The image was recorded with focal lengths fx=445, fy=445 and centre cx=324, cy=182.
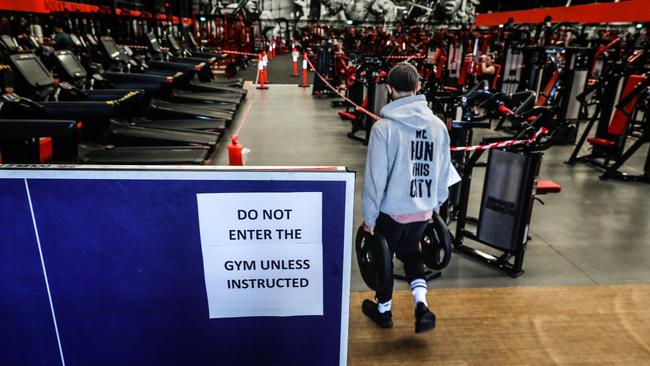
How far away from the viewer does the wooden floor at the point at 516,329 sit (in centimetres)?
238

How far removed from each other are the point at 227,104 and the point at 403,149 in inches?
277

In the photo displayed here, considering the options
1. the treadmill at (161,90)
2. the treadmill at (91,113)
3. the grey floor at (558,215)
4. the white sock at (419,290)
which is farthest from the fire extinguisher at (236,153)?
the treadmill at (161,90)

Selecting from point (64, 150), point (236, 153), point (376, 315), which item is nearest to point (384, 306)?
point (376, 315)

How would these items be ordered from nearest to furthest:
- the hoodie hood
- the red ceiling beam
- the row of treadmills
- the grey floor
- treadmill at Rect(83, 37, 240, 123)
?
the hoodie hood
the grey floor
the row of treadmills
treadmill at Rect(83, 37, 240, 123)
the red ceiling beam

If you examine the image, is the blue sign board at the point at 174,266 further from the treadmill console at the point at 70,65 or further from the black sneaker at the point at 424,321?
the treadmill console at the point at 70,65

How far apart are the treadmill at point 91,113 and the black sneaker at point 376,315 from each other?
3.37 meters

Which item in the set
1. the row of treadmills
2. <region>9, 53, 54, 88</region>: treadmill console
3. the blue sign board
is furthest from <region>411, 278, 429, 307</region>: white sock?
<region>9, 53, 54, 88</region>: treadmill console

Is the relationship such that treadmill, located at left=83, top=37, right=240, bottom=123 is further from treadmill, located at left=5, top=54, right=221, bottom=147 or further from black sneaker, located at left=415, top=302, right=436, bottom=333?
black sneaker, located at left=415, top=302, right=436, bottom=333

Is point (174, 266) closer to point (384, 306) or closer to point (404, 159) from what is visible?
point (404, 159)

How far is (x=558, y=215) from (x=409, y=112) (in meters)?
3.08

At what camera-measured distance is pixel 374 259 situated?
7.68 ft

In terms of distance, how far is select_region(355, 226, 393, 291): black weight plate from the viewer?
2.27m

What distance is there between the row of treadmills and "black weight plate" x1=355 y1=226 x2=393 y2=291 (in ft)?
8.19

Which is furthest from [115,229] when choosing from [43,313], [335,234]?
[335,234]
